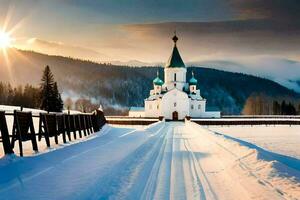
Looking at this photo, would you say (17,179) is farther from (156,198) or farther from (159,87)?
(159,87)

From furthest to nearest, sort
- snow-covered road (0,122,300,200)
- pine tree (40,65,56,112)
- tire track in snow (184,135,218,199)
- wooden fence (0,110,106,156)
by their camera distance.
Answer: pine tree (40,65,56,112) < wooden fence (0,110,106,156) < tire track in snow (184,135,218,199) < snow-covered road (0,122,300,200)

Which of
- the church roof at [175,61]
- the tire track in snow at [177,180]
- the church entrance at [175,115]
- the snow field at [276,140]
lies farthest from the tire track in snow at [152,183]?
the church roof at [175,61]

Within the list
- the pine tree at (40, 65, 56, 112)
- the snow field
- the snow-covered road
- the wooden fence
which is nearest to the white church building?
the pine tree at (40, 65, 56, 112)

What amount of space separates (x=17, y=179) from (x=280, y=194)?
5555 millimetres

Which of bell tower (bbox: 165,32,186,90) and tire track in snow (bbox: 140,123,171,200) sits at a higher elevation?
bell tower (bbox: 165,32,186,90)

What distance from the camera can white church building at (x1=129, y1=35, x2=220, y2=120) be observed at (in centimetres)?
9069

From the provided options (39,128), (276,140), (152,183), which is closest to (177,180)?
(152,183)

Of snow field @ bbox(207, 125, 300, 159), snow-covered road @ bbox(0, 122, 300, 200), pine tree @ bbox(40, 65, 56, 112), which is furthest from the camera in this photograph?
pine tree @ bbox(40, 65, 56, 112)

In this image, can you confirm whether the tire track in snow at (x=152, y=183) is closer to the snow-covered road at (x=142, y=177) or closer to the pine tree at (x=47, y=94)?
the snow-covered road at (x=142, y=177)

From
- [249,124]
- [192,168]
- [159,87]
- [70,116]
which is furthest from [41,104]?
[192,168]

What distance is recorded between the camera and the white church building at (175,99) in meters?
90.7

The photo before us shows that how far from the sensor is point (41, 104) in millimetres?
81062

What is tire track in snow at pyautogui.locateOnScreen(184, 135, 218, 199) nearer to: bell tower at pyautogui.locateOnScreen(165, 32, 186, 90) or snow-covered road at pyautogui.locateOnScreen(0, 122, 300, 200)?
snow-covered road at pyautogui.locateOnScreen(0, 122, 300, 200)

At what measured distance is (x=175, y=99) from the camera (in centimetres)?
9062
